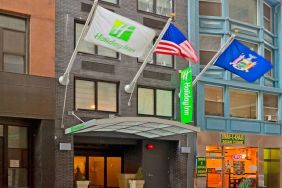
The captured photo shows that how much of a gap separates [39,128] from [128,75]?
5.25 metres

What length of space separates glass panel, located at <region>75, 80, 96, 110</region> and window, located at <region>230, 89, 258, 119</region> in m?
9.04

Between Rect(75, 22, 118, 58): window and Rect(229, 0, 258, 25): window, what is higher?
Rect(229, 0, 258, 25): window

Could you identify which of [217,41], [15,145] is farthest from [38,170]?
[217,41]

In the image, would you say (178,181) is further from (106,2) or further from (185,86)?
(106,2)

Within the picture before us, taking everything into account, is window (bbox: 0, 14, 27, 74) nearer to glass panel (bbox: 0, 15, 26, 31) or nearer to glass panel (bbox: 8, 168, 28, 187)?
glass panel (bbox: 0, 15, 26, 31)

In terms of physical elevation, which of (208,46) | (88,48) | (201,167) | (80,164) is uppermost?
(208,46)

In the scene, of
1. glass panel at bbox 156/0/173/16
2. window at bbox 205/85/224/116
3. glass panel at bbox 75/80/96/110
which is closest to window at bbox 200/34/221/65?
window at bbox 205/85/224/116

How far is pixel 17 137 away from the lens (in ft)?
72.4

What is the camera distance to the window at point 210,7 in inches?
1167

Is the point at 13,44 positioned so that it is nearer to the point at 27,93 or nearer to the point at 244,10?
the point at 27,93

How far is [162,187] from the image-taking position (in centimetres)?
2675

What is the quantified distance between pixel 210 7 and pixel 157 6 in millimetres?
3931

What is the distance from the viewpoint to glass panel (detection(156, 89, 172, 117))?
26.8 meters

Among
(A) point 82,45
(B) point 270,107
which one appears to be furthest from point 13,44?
(B) point 270,107
